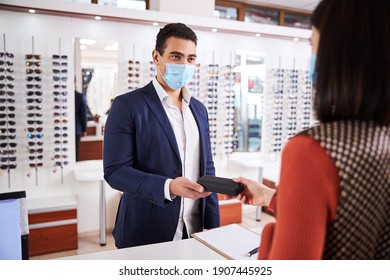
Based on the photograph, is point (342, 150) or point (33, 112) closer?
point (342, 150)

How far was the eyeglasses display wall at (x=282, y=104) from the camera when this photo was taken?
531cm

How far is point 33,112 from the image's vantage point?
12.8ft

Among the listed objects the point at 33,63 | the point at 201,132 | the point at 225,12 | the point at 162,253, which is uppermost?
the point at 225,12

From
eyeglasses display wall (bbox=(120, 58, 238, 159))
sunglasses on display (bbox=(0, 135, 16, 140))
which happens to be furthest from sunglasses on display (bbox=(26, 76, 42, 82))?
eyeglasses display wall (bbox=(120, 58, 238, 159))

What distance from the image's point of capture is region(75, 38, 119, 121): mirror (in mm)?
4088

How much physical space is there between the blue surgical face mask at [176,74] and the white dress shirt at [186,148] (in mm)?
91

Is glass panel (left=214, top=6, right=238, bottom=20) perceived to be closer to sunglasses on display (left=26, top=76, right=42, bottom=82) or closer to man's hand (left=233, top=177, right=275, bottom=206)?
sunglasses on display (left=26, top=76, right=42, bottom=82)

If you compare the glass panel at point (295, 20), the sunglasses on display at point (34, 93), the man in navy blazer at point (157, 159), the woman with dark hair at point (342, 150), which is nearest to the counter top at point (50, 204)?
the sunglasses on display at point (34, 93)

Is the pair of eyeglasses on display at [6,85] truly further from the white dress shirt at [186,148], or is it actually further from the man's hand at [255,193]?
the man's hand at [255,193]

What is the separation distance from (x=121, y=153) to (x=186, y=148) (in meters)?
0.32

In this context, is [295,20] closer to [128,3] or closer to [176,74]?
[128,3]

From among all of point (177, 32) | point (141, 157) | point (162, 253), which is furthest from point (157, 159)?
point (177, 32)
